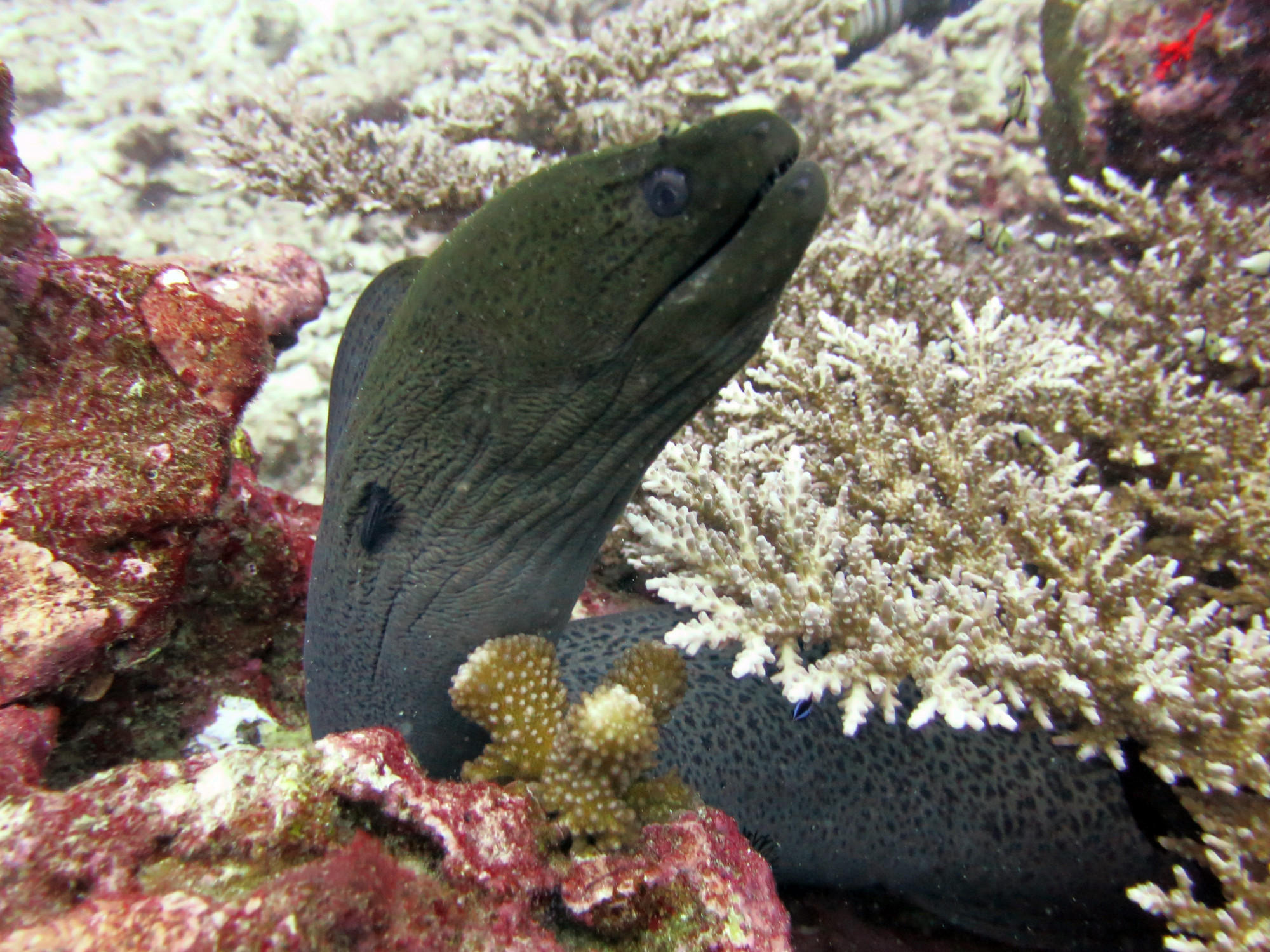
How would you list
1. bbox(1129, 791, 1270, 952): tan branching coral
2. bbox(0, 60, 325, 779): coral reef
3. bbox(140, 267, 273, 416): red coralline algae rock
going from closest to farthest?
bbox(0, 60, 325, 779): coral reef → bbox(1129, 791, 1270, 952): tan branching coral → bbox(140, 267, 273, 416): red coralline algae rock

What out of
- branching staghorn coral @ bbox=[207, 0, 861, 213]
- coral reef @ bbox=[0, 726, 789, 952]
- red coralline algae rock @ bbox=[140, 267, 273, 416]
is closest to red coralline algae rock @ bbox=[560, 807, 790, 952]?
coral reef @ bbox=[0, 726, 789, 952]

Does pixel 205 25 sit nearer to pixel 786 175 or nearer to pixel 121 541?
pixel 121 541

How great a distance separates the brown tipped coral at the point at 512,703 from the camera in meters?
1.56

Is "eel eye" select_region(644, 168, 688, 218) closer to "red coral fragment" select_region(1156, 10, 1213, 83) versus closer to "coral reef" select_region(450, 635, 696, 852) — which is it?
"coral reef" select_region(450, 635, 696, 852)

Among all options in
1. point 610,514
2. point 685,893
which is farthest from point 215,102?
point 685,893

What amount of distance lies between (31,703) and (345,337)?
120cm

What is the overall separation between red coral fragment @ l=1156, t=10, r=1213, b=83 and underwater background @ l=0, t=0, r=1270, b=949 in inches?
0.8

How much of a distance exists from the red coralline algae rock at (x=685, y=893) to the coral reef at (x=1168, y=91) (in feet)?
15.4

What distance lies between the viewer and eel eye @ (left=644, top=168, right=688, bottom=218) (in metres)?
1.33

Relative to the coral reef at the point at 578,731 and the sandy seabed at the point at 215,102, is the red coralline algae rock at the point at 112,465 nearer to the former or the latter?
the coral reef at the point at 578,731

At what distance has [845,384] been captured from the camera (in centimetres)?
285

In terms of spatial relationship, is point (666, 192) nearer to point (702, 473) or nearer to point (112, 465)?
point (702, 473)

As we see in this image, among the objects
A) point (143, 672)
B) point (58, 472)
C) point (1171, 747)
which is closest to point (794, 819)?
point (1171, 747)

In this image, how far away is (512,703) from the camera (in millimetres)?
1604
